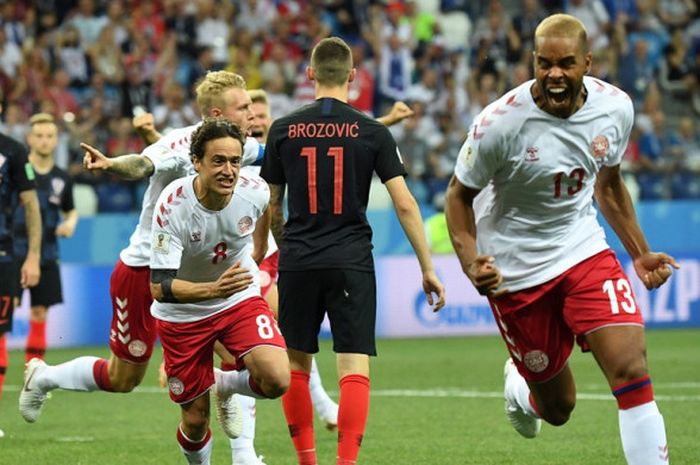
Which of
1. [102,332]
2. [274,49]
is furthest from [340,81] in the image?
[274,49]

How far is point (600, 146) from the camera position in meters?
6.35

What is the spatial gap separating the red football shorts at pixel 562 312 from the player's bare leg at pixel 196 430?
1.66 meters

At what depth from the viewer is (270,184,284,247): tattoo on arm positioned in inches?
296

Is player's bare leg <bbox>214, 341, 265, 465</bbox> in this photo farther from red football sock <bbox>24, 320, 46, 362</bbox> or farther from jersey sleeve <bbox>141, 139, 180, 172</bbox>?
red football sock <bbox>24, 320, 46, 362</bbox>

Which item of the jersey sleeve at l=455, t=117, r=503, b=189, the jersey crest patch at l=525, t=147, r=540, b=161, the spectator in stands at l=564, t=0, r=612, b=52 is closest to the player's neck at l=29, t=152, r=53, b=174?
the jersey sleeve at l=455, t=117, r=503, b=189

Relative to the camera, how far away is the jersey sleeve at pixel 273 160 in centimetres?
736

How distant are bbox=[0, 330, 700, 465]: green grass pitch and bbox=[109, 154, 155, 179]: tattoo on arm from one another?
6.30 feet

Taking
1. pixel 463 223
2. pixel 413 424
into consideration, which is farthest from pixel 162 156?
pixel 413 424

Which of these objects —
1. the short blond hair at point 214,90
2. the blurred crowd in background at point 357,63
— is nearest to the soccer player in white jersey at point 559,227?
the short blond hair at point 214,90

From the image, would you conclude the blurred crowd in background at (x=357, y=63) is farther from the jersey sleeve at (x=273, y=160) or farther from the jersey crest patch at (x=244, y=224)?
the jersey crest patch at (x=244, y=224)

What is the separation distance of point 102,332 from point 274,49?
598 cm

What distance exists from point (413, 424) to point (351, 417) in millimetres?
3148

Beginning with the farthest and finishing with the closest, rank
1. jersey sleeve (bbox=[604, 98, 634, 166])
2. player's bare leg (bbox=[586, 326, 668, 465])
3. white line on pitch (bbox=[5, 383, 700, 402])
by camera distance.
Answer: white line on pitch (bbox=[5, 383, 700, 402]) → jersey sleeve (bbox=[604, 98, 634, 166]) → player's bare leg (bbox=[586, 326, 668, 465])

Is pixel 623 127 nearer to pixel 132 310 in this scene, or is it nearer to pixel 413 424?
pixel 132 310
